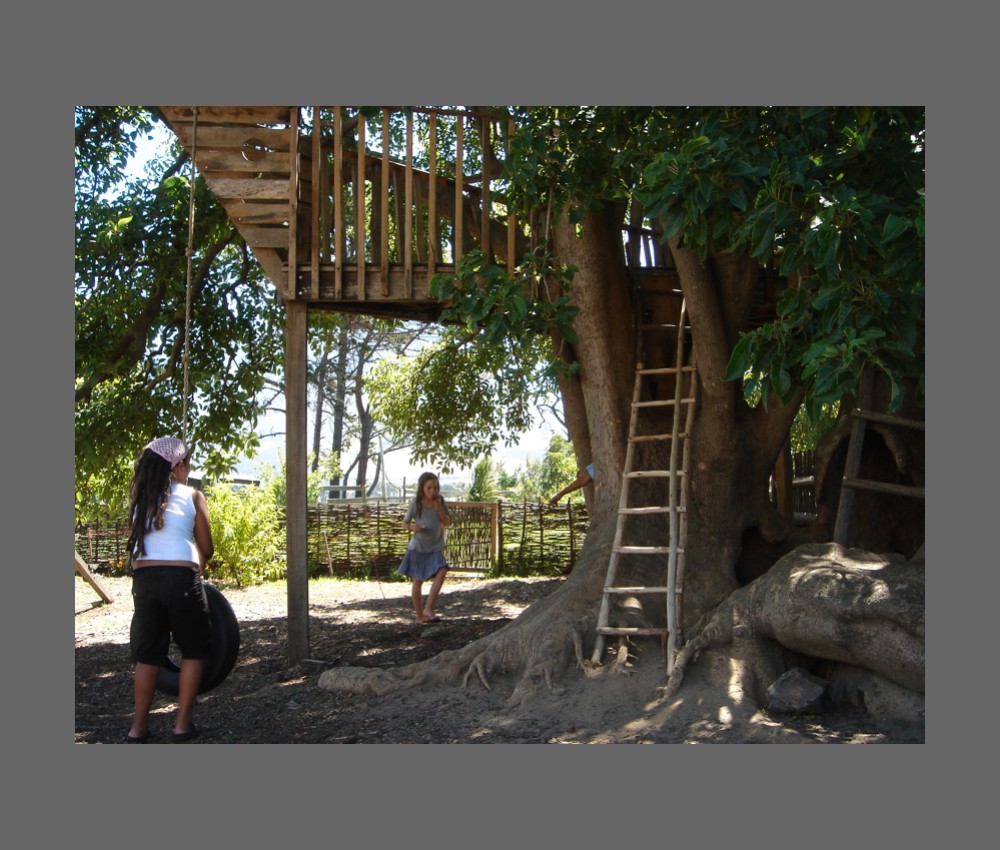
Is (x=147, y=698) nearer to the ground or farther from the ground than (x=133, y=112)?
nearer to the ground

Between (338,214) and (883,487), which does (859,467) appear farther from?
(338,214)

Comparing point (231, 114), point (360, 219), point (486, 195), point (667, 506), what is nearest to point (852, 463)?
point (667, 506)

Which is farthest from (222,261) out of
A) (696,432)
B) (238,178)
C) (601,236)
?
(696,432)

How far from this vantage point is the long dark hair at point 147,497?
5.76m

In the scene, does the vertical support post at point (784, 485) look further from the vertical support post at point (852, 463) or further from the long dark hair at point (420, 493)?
the long dark hair at point (420, 493)

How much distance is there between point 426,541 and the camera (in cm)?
1080

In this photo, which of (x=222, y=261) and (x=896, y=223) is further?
(x=222, y=261)

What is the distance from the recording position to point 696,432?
8141 mm

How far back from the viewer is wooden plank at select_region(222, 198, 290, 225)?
8.41 metres

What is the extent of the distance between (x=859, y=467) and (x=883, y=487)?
0.43 meters

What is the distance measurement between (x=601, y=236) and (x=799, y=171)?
9.98 ft

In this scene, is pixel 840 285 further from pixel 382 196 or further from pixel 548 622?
pixel 382 196

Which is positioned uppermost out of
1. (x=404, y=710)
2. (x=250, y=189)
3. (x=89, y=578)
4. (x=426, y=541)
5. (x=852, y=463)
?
(x=250, y=189)

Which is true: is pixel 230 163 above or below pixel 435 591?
above
